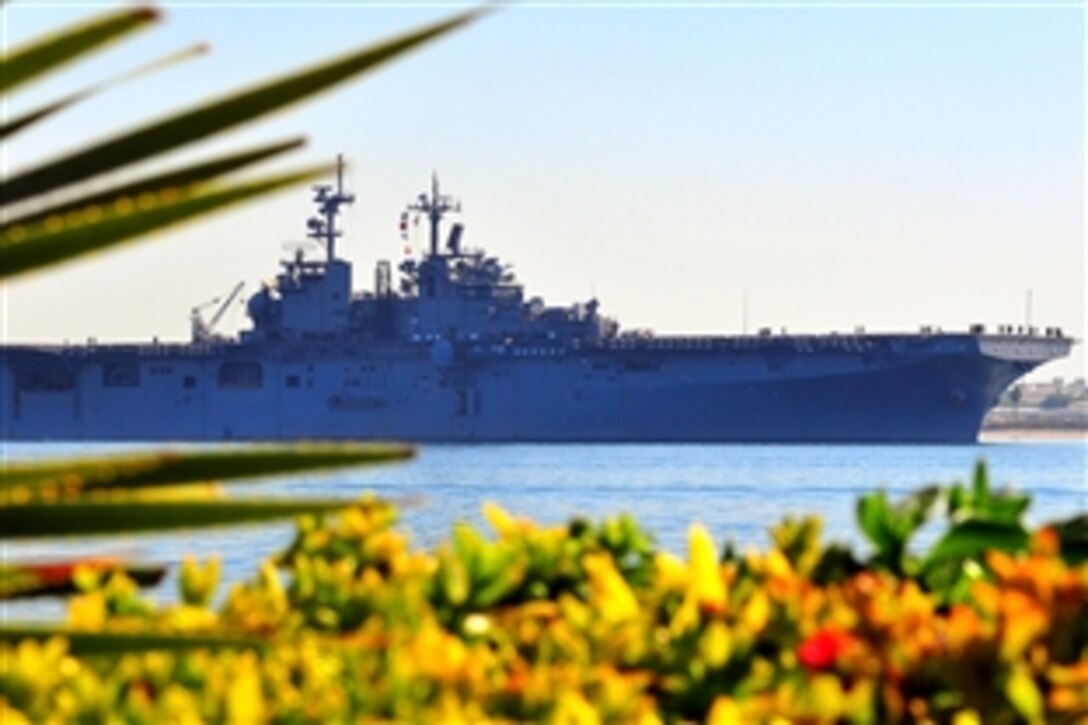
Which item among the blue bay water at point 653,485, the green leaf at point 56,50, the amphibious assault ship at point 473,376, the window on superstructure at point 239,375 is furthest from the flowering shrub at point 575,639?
the window on superstructure at point 239,375

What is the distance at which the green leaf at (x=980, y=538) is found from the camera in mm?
3816

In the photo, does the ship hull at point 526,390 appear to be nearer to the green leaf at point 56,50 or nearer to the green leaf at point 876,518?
the green leaf at point 876,518

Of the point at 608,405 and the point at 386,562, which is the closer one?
the point at 386,562

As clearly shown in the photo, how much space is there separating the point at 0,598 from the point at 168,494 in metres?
0.29

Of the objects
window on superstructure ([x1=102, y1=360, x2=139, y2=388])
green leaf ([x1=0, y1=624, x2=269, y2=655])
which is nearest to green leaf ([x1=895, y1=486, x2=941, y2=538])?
green leaf ([x1=0, y1=624, x2=269, y2=655])

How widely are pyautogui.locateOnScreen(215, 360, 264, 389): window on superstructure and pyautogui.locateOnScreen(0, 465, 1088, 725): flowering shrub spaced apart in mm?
86537

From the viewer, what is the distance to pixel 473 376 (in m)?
88.8

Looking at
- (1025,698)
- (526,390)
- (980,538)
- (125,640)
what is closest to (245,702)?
(125,640)

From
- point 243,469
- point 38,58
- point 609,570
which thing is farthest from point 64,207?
point 609,570

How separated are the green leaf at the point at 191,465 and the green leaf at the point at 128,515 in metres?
0.03

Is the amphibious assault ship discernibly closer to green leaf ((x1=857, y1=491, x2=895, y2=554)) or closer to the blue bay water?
the blue bay water

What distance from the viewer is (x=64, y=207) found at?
9.23 ft

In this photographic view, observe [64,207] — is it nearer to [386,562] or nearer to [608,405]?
[386,562]

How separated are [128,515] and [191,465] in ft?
0.34
